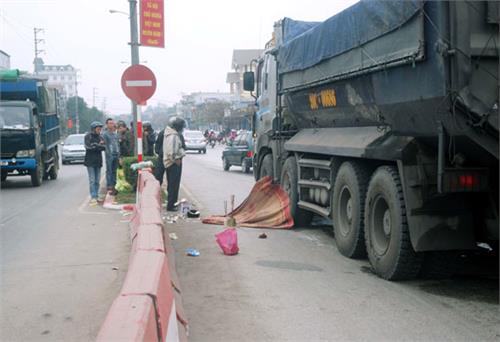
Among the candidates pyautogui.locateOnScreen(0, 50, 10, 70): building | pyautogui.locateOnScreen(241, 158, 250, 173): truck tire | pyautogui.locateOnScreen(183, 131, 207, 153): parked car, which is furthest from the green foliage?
pyautogui.locateOnScreen(0, 50, 10, 70): building

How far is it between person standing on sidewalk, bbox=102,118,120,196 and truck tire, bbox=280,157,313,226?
474cm

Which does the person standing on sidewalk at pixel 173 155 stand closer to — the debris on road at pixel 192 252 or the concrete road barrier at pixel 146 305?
the debris on road at pixel 192 252

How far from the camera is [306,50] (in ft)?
30.9

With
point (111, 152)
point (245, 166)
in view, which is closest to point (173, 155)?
point (111, 152)

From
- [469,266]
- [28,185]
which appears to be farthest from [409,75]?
[28,185]

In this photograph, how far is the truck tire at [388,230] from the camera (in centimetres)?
639

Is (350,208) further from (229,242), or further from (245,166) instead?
(245,166)

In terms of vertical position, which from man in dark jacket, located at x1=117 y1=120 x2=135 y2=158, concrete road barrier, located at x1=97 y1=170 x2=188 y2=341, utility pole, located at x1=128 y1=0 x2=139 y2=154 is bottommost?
concrete road barrier, located at x1=97 y1=170 x2=188 y2=341

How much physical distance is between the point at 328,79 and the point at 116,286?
3.90 meters

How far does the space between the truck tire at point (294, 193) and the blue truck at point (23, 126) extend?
388 inches

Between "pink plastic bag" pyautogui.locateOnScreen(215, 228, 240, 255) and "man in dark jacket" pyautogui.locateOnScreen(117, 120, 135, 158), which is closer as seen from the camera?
"pink plastic bag" pyautogui.locateOnScreen(215, 228, 240, 255)

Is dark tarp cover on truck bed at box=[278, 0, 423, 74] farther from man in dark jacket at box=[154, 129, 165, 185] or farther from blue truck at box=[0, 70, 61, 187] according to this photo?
blue truck at box=[0, 70, 61, 187]

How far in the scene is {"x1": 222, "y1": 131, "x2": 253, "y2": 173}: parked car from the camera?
80.6 feet

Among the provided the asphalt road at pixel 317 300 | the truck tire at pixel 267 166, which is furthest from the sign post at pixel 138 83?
the asphalt road at pixel 317 300
